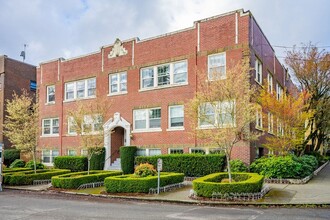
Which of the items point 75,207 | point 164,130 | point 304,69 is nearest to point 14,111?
point 164,130

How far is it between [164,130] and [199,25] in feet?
23.6

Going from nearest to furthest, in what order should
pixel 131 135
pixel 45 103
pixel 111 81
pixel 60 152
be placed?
pixel 131 135 < pixel 111 81 < pixel 60 152 < pixel 45 103

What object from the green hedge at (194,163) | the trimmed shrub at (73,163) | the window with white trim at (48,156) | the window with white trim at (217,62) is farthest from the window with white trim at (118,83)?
the window with white trim at (48,156)

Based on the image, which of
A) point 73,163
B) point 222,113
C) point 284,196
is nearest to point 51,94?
point 73,163

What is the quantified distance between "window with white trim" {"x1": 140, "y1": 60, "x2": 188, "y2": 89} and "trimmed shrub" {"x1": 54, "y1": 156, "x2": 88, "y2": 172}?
6883mm

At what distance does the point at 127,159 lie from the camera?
74.0ft

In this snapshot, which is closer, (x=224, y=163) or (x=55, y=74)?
(x=224, y=163)

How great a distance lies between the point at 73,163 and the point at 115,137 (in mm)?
3597

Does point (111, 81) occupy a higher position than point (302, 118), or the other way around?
point (111, 81)

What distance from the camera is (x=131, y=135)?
24203 mm

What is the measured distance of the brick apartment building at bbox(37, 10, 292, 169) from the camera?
20.7 meters

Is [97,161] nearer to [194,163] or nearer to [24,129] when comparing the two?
[24,129]

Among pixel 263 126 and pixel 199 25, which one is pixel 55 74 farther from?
pixel 263 126

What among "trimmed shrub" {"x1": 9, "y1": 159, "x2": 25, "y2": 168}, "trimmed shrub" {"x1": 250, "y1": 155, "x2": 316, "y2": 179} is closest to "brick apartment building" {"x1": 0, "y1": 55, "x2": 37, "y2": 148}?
"trimmed shrub" {"x1": 9, "y1": 159, "x2": 25, "y2": 168}
